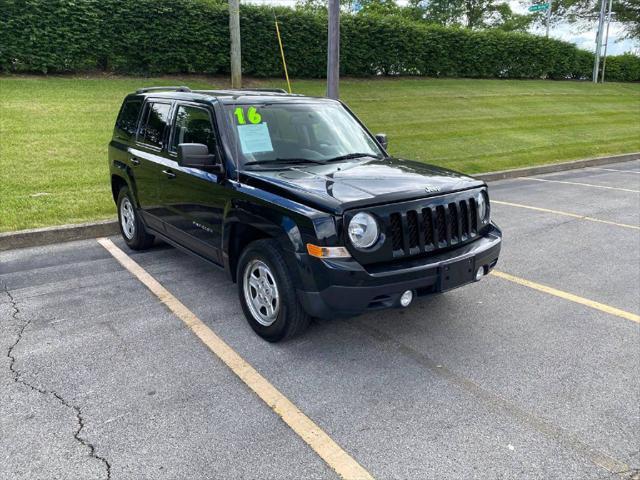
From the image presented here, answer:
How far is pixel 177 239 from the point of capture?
17.1 ft

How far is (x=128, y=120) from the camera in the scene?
6.16 m

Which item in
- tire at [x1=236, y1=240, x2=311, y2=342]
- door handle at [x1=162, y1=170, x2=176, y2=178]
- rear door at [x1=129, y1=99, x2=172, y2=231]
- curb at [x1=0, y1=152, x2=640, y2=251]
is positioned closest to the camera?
tire at [x1=236, y1=240, x2=311, y2=342]

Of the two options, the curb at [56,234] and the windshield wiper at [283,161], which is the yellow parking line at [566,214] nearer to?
the windshield wiper at [283,161]

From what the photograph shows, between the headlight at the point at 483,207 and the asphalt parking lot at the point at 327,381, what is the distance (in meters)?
0.86

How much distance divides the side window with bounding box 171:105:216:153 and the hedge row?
12.2 m

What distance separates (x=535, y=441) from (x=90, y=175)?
7.86 metres

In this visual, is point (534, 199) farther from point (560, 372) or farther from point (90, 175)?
point (90, 175)

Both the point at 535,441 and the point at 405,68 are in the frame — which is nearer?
the point at 535,441

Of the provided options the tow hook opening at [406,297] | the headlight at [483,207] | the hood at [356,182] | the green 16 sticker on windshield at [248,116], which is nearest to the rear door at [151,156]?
the green 16 sticker on windshield at [248,116]

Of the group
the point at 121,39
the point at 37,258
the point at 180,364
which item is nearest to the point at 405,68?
the point at 121,39

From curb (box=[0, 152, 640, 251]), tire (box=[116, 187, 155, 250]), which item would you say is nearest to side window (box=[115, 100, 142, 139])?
tire (box=[116, 187, 155, 250])

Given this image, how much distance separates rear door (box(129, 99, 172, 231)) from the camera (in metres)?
5.31

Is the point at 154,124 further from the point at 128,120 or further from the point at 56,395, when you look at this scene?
the point at 56,395

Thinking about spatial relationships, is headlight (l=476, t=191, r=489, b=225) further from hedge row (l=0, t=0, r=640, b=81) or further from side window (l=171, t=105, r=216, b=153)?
hedge row (l=0, t=0, r=640, b=81)
